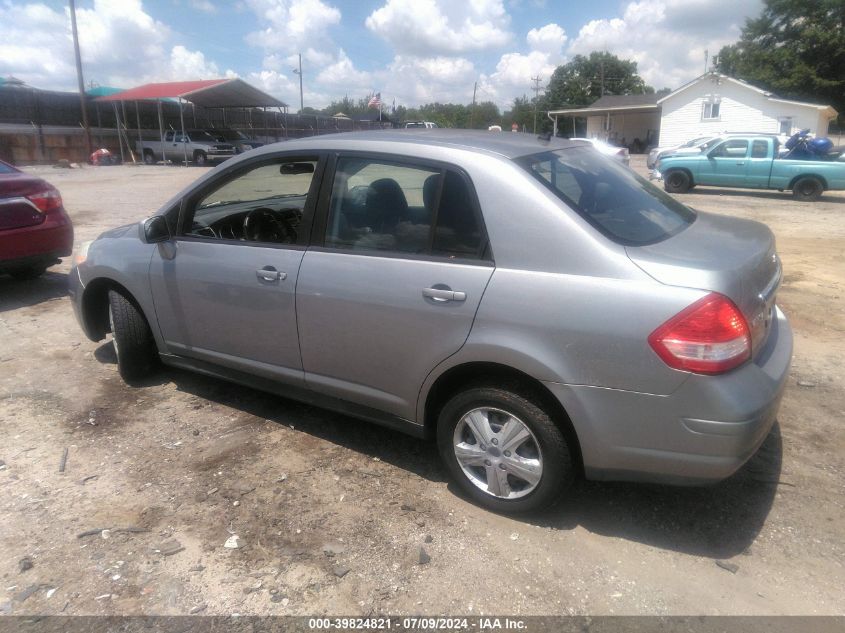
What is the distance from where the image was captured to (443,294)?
286 centimetres

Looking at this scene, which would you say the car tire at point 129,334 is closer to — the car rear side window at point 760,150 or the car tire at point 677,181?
the car tire at point 677,181

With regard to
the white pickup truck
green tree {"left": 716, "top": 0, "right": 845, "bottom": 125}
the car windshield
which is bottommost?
the white pickup truck

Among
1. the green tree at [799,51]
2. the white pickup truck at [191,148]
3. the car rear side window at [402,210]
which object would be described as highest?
the green tree at [799,51]

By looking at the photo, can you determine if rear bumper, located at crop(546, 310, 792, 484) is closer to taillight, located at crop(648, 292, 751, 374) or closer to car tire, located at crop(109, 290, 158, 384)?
taillight, located at crop(648, 292, 751, 374)

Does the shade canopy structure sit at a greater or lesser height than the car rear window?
greater

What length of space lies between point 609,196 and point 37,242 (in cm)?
581

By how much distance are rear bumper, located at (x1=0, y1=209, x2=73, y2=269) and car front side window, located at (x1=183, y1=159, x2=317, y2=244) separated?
10.6 ft

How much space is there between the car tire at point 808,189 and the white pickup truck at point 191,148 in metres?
23.1

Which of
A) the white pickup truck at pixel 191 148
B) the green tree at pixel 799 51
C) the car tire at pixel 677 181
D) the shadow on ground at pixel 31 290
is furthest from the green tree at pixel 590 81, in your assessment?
the shadow on ground at pixel 31 290

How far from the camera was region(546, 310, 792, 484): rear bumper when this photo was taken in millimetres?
2430

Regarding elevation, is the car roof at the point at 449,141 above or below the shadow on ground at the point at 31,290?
above

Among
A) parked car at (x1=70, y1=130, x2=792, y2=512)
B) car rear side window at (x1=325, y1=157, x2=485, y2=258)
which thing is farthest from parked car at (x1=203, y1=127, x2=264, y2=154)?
car rear side window at (x1=325, y1=157, x2=485, y2=258)

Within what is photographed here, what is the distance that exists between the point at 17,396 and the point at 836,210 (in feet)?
52.3

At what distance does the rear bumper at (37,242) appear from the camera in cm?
624
